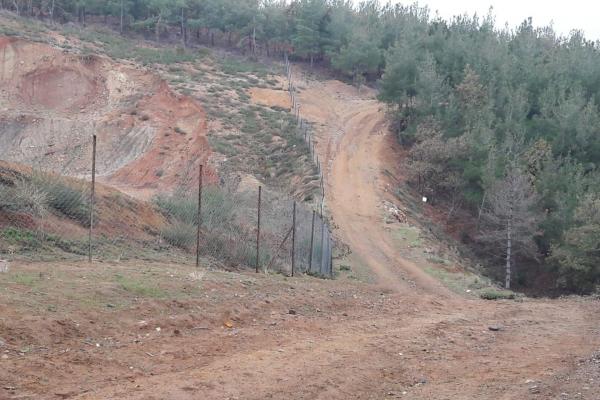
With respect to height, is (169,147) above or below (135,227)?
above

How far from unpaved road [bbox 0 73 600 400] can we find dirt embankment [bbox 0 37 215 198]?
27184mm

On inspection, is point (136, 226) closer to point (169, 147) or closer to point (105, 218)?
point (105, 218)

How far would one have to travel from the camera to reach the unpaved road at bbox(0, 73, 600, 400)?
7.02 metres

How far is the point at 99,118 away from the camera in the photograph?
4853 centimetres

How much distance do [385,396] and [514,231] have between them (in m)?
30.7

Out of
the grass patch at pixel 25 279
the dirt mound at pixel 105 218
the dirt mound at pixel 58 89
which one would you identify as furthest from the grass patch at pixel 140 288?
the dirt mound at pixel 58 89

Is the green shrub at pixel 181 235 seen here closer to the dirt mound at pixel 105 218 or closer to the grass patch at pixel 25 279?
the dirt mound at pixel 105 218

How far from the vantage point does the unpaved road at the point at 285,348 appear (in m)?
7.02

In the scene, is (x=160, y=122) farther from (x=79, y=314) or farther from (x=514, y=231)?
(x=79, y=314)

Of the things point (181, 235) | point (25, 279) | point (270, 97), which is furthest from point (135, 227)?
point (270, 97)

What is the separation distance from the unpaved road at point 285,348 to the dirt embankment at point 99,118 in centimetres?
2718

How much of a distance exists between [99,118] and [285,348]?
4292cm

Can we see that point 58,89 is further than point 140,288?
Yes

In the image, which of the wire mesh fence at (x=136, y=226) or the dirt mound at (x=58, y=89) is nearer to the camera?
the wire mesh fence at (x=136, y=226)
